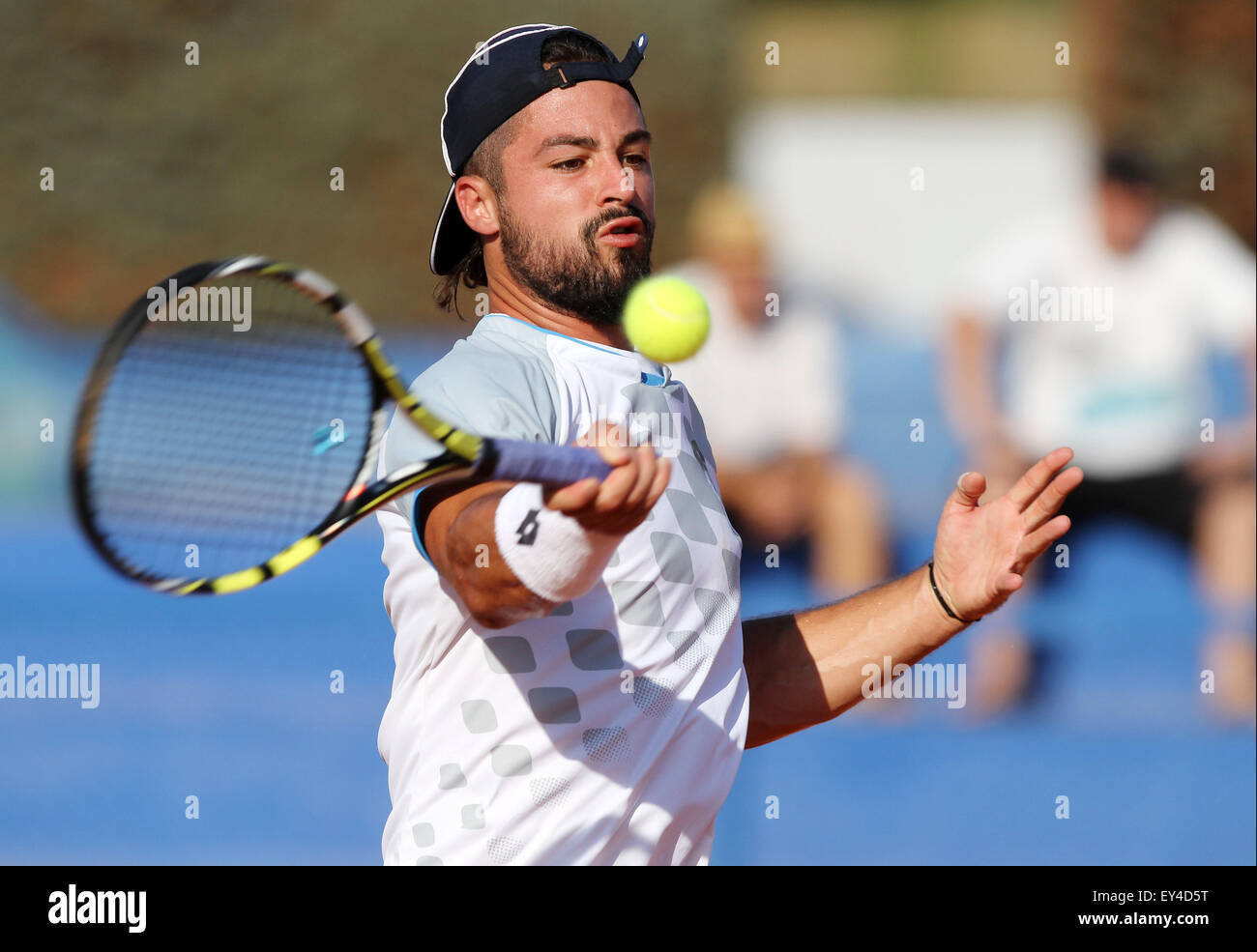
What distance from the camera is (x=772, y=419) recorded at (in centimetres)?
630

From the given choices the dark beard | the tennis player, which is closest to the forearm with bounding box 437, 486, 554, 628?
the tennis player

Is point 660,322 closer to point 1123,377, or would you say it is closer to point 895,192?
point 1123,377

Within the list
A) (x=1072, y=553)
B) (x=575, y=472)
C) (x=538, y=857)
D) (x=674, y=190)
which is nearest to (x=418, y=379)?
(x=575, y=472)

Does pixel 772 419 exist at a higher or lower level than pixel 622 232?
higher

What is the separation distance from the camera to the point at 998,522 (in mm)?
2420

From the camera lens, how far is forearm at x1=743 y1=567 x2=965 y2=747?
247 cm

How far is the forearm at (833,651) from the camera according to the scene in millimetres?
2475

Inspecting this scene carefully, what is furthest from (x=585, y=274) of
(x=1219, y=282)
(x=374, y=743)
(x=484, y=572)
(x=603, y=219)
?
(x=1219, y=282)

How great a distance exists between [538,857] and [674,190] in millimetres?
10626

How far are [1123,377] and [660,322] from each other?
4.90 metres

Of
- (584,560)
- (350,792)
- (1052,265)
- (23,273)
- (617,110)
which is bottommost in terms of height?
(350,792)

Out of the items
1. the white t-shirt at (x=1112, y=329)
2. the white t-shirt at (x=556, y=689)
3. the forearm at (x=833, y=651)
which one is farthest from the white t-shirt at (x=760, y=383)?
the white t-shirt at (x=556, y=689)

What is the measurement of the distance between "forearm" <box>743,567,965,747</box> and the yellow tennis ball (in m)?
0.50
